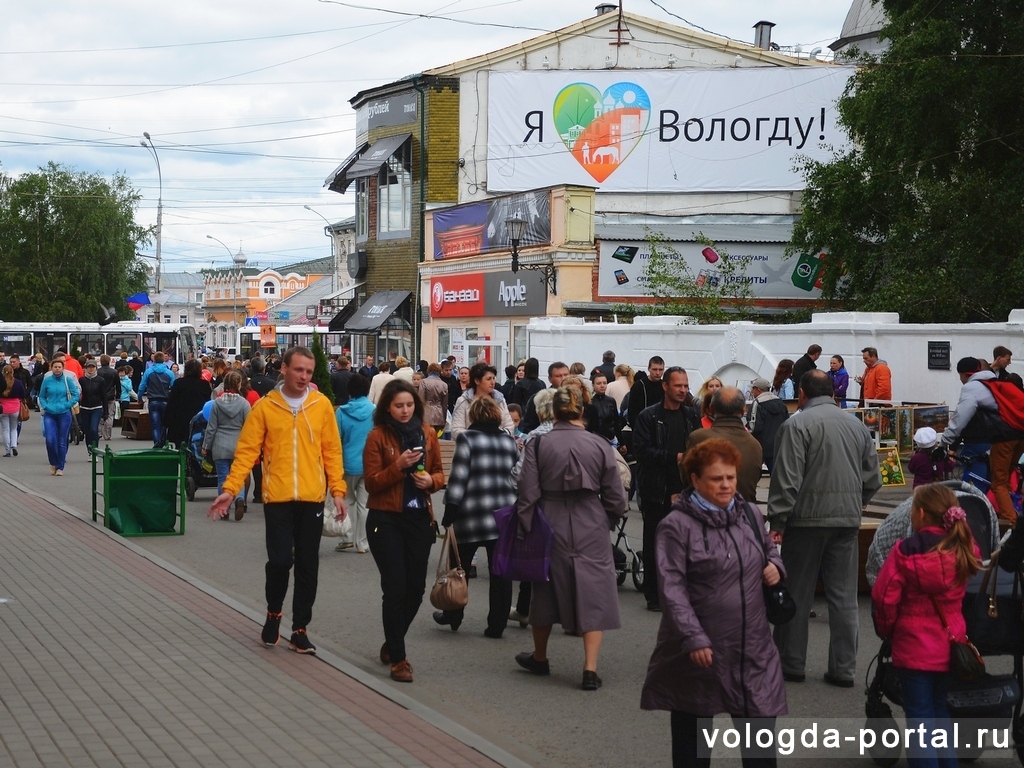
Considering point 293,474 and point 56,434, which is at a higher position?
point 293,474

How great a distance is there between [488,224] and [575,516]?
27.0 metres

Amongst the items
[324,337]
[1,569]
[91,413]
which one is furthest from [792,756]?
[324,337]

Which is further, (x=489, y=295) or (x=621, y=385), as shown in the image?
(x=489, y=295)

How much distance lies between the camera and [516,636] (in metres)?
9.12

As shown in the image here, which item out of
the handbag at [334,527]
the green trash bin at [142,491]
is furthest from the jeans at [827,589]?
the green trash bin at [142,491]

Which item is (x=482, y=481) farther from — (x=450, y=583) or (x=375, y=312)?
(x=375, y=312)

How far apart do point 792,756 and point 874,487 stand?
80.7 inches

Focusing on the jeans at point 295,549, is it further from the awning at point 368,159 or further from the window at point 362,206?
the window at point 362,206

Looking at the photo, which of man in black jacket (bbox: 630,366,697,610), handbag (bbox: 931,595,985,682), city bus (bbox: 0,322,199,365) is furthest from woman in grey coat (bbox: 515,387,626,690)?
city bus (bbox: 0,322,199,365)

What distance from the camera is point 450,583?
27.4 ft

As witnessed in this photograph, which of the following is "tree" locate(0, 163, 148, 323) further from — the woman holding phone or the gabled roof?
the woman holding phone

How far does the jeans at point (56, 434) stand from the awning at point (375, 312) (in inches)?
762

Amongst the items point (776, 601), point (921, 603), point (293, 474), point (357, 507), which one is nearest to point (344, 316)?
point (357, 507)

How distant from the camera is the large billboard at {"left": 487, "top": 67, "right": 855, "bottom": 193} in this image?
37.5 metres
